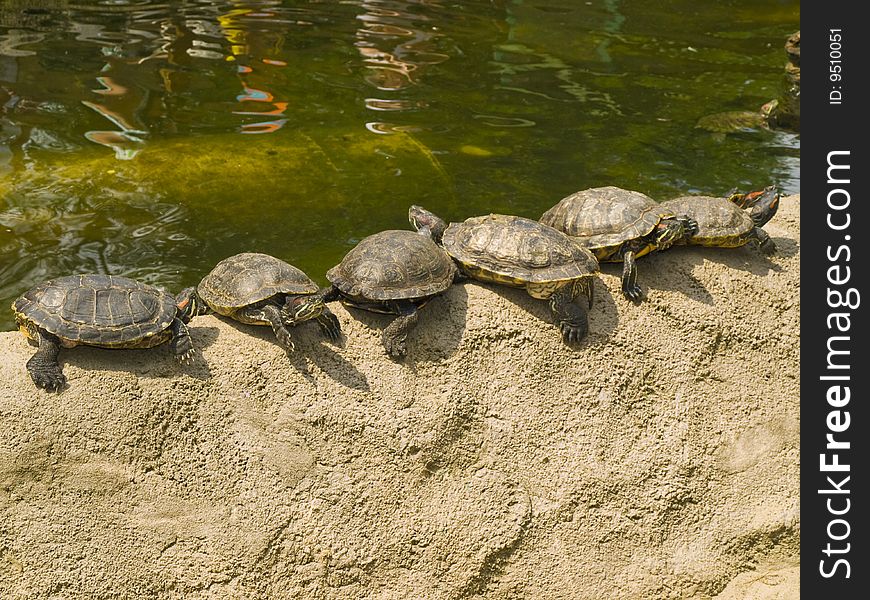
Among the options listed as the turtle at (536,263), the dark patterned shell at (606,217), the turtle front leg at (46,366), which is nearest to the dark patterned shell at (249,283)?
the turtle front leg at (46,366)

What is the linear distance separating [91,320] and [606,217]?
2835 mm

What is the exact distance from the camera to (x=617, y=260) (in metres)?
5.52

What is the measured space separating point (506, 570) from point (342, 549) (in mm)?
848

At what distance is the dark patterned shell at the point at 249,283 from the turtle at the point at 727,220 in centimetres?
229

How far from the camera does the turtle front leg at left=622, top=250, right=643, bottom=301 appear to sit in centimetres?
530

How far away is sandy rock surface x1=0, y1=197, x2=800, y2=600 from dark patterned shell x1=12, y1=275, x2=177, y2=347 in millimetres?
218

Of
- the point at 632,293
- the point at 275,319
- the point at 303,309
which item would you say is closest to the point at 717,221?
the point at 632,293

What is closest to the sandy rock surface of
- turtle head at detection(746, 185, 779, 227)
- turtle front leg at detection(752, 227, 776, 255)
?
turtle front leg at detection(752, 227, 776, 255)

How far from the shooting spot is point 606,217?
5465 mm

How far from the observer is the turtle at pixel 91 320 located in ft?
14.3

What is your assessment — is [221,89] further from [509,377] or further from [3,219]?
[509,377]

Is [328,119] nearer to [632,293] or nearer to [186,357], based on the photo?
[632,293]

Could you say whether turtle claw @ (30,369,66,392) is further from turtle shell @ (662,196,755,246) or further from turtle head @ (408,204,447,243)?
turtle shell @ (662,196,755,246)

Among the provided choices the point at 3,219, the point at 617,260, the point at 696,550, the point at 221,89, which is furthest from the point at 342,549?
the point at 221,89
